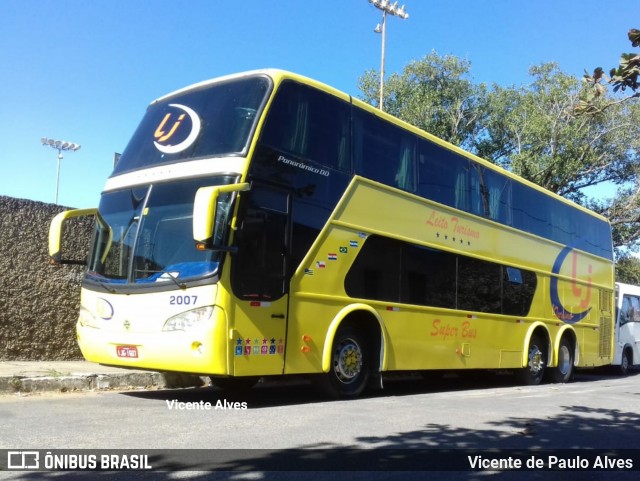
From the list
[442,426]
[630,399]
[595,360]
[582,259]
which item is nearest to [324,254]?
[442,426]

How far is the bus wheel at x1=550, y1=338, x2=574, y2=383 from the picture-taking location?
14.1 m

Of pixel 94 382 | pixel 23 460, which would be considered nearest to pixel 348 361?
pixel 94 382

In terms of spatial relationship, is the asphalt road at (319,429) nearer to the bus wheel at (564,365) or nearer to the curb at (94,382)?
the curb at (94,382)

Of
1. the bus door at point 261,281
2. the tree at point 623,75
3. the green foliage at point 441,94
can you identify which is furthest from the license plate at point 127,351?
the green foliage at point 441,94

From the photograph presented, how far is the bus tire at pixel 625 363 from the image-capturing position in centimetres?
1891

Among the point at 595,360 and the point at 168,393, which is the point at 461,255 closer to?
the point at 168,393

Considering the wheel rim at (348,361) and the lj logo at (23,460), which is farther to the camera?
the wheel rim at (348,361)

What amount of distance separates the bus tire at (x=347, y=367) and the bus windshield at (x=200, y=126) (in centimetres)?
306

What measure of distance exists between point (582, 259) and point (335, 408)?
10.5 metres

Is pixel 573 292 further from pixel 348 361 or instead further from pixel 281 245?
pixel 281 245

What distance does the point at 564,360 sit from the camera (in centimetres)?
1447

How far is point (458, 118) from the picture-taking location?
88.4 feet

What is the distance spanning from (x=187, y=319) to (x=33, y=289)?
455cm
